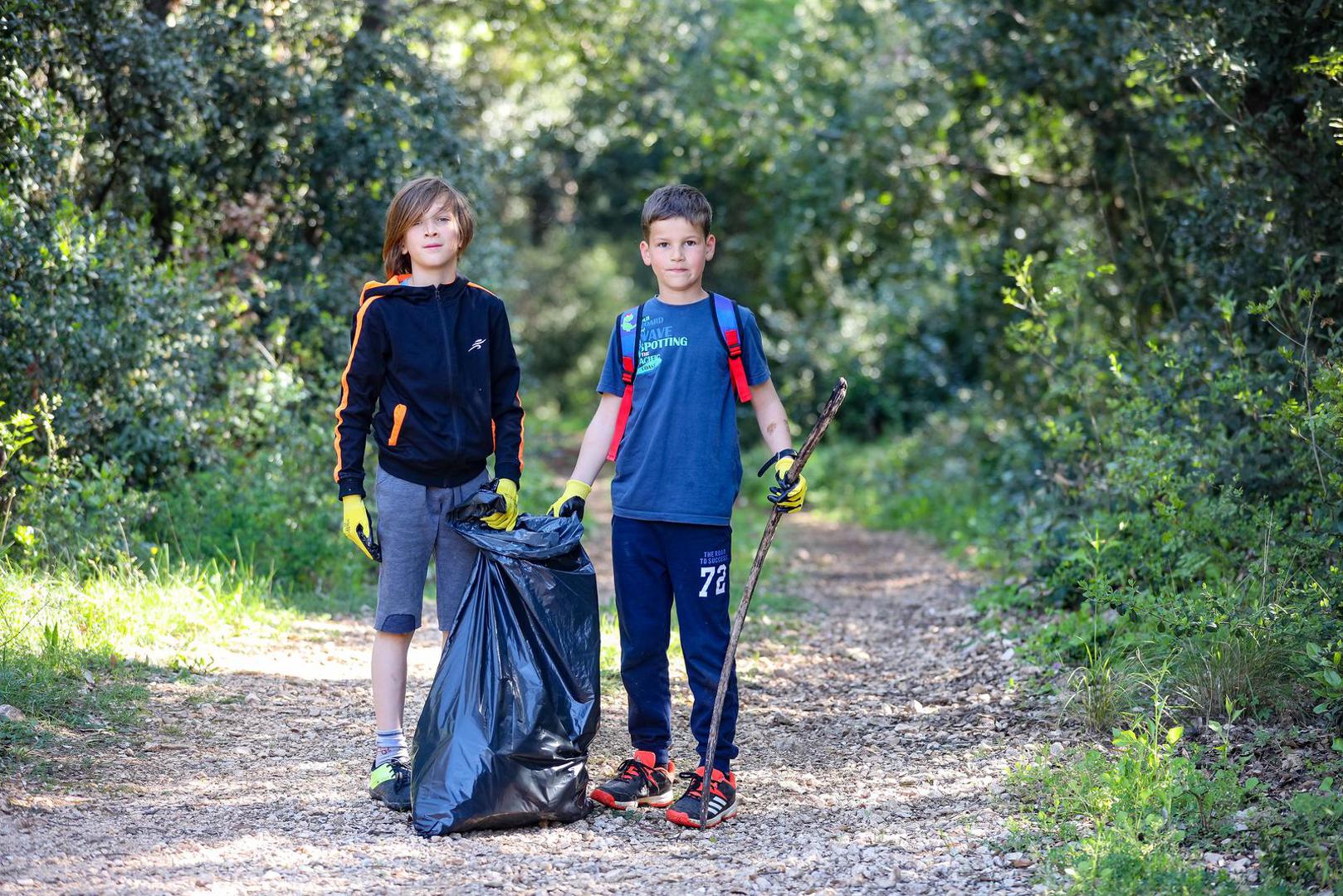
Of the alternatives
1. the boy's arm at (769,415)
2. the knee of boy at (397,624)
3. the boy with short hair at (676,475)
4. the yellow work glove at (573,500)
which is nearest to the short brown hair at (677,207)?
the boy with short hair at (676,475)

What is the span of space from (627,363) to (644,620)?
2.56 ft

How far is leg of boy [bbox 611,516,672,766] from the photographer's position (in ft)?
12.2

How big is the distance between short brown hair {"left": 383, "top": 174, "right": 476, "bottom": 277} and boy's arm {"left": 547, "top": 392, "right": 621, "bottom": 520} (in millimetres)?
671

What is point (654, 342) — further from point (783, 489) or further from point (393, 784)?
point (393, 784)

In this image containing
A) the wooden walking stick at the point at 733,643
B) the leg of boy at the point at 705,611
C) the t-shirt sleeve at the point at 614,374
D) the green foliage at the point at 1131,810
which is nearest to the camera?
the green foliage at the point at 1131,810

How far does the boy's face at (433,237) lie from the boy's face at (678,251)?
0.60 metres

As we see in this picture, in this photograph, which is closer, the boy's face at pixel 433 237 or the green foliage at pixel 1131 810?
the green foliage at pixel 1131 810

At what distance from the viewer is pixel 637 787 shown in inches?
147

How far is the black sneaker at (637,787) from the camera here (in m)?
3.71

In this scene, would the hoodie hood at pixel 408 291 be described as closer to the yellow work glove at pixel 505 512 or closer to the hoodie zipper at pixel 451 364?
the hoodie zipper at pixel 451 364

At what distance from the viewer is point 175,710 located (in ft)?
14.9

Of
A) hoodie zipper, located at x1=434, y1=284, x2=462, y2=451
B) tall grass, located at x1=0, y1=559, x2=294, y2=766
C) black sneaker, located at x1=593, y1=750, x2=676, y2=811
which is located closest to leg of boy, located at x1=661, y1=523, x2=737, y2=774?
black sneaker, located at x1=593, y1=750, x2=676, y2=811

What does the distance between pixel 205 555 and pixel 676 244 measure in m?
3.58

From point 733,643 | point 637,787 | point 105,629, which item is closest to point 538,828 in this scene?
point 637,787
